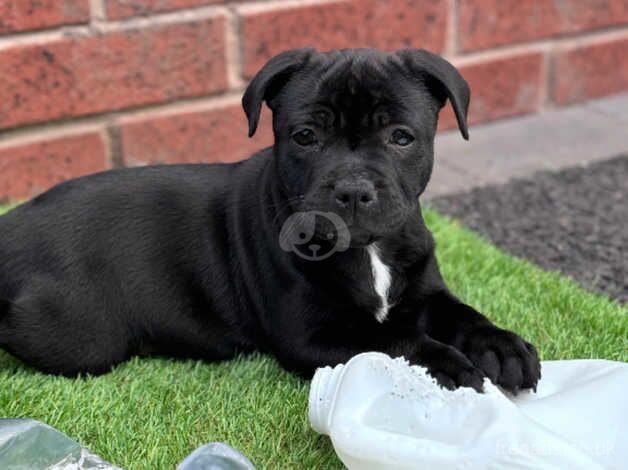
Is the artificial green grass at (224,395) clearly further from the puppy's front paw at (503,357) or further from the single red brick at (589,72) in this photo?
the single red brick at (589,72)

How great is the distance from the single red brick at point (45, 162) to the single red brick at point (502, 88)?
1.77 metres

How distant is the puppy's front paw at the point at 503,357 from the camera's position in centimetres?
260

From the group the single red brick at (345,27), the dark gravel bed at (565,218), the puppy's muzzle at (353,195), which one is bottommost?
the dark gravel bed at (565,218)

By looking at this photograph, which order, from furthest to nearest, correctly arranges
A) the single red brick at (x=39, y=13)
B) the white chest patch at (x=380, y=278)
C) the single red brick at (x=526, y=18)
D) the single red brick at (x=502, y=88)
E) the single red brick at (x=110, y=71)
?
the single red brick at (x=502, y=88), the single red brick at (x=526, y=18), the single red brick at (x=110, y=71), the single red brick at (x=39, y=13), the white chest patch at (x=380, y=278)

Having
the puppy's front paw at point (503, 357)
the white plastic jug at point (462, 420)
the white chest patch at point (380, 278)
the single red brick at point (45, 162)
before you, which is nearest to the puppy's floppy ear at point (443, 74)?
the white chest patch at point (380, 278)

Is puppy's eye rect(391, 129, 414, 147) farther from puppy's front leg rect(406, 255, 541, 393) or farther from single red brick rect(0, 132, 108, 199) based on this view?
single red brick rect(0, 132, 108, 199)

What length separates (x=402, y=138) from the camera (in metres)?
2.71

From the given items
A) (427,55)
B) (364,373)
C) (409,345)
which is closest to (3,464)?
(364,373)

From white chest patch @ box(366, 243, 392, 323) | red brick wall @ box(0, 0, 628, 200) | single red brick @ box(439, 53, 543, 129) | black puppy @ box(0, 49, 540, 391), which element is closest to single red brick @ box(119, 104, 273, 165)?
red brick wall @ box(0, 0, 628, 200)

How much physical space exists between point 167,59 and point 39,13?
0.58m

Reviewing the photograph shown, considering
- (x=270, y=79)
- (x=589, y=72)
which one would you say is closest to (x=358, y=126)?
(x=270, y=79)

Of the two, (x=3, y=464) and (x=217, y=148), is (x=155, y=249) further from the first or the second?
(x=217, y=148)

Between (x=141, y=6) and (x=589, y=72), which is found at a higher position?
(x=141, y=6)

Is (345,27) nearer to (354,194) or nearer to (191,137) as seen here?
(191,137)
